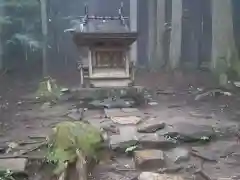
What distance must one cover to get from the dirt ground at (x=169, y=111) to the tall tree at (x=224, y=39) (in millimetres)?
929

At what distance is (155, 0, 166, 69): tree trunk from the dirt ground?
10.7ft

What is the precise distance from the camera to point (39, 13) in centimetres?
1917

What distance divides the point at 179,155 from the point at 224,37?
314 inches

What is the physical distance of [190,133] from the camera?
262 inches

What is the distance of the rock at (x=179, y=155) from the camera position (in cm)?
562

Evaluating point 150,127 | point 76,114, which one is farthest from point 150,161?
point 76,114

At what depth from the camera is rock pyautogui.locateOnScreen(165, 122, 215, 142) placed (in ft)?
21.3

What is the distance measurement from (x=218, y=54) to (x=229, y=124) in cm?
579

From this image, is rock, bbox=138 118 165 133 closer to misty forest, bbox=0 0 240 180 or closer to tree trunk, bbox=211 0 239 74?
misty forest, bbox=0 0 240 180

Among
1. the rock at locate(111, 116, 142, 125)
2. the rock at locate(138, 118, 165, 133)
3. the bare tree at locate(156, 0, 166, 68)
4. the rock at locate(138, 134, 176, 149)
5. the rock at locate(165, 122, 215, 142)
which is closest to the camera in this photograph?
the rock at locate(138, 134, 176, 149)

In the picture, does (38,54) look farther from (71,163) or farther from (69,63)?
(71,163)

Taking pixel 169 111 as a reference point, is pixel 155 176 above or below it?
above

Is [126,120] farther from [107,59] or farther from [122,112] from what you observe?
[107,59]

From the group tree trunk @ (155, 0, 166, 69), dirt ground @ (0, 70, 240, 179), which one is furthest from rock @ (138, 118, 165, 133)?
tree trunk @ (155, 0, 166, 69)
